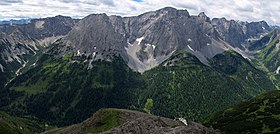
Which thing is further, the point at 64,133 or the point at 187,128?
the point at 64,133

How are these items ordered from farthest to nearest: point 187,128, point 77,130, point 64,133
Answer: point 64,133 → point 77,130 → point 187,128

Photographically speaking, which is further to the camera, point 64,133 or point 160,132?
point 64,133

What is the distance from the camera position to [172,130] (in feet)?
252

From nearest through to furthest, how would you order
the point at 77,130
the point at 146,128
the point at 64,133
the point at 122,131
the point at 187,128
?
the point at 187,128
the point at 122,131
the point at 146,128
the point at 77,130
the point at 64,133

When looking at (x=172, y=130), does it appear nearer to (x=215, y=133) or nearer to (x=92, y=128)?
(x=215, y=133)

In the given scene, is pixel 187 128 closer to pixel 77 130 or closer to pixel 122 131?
pixel 122 131

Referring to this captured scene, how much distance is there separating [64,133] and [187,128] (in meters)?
125

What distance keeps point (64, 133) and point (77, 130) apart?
1602 cm

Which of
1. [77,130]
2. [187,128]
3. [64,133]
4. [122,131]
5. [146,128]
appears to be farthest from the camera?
[64,133]

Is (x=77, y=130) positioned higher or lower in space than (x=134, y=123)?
lower

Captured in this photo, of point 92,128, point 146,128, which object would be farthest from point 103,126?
point 146,128

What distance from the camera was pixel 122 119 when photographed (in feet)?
623

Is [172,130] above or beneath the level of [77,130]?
above

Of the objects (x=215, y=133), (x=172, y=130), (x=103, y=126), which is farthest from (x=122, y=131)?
(x=103, y=126)
